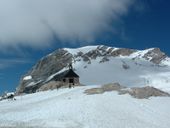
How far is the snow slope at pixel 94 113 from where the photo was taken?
46938 mm

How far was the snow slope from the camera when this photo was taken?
4694 cm

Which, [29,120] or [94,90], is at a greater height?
[94,90]

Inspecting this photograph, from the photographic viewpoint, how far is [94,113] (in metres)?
50.8

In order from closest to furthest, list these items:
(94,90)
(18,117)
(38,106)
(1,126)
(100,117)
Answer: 1. (1,126)
2. (100,117)
3. (18,117)
4. (38,106)
5. (94,90)

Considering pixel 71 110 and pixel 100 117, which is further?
pixel 71 110

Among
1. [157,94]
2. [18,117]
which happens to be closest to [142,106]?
[157,94]

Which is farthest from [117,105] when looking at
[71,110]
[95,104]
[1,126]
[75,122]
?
[1,126]

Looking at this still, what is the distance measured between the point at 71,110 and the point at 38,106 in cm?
868

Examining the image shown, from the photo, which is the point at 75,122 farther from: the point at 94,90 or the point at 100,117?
the point at 94,90

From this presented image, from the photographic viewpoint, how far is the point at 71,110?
53062 mm

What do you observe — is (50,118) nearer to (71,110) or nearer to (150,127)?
(71,110)

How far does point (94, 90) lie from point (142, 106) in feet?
41.3

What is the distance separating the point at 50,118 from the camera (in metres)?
49.6

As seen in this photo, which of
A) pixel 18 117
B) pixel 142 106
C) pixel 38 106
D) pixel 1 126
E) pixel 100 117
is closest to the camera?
pixel 1 126
